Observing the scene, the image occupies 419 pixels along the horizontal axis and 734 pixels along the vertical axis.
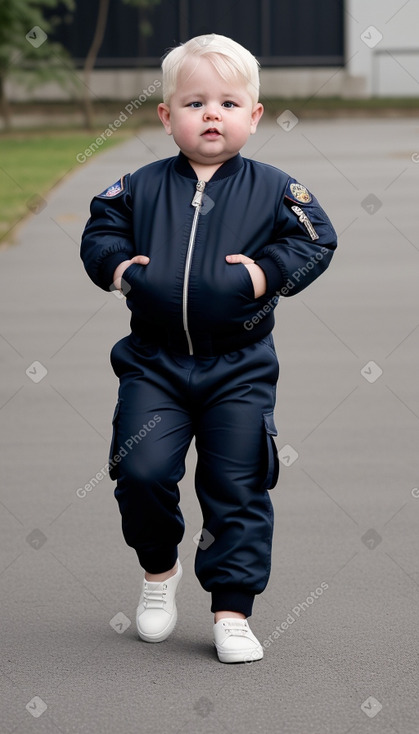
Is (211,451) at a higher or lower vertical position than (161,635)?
higher

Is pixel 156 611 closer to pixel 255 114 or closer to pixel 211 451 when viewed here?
pixel 211 451

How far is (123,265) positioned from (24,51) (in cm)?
2821

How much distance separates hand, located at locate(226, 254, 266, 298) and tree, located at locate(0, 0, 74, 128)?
946 inches

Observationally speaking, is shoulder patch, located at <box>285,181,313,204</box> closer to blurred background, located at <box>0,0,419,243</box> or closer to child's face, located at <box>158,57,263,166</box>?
child's face, located at <box>158,57,263,166</box>

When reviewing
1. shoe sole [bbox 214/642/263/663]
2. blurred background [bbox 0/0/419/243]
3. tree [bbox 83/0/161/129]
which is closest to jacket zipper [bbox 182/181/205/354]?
shoe sole [bbox 214/642/263/663]

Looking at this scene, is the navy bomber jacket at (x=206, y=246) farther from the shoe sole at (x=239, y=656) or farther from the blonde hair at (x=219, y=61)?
the shoe sole at (x=239, y=656)

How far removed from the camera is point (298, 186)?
3754mm

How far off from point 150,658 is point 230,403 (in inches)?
28.8

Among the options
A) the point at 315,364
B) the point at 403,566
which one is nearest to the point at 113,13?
the point at 315,364

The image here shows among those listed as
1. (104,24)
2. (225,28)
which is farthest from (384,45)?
(104,24)

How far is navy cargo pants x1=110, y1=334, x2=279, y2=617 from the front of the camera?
3695 millimetres

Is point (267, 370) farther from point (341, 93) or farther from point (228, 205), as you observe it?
point (341, 93)

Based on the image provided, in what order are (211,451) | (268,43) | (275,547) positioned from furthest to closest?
(268,43) → (275,547) → (211,451)

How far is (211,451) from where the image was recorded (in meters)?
3.72
